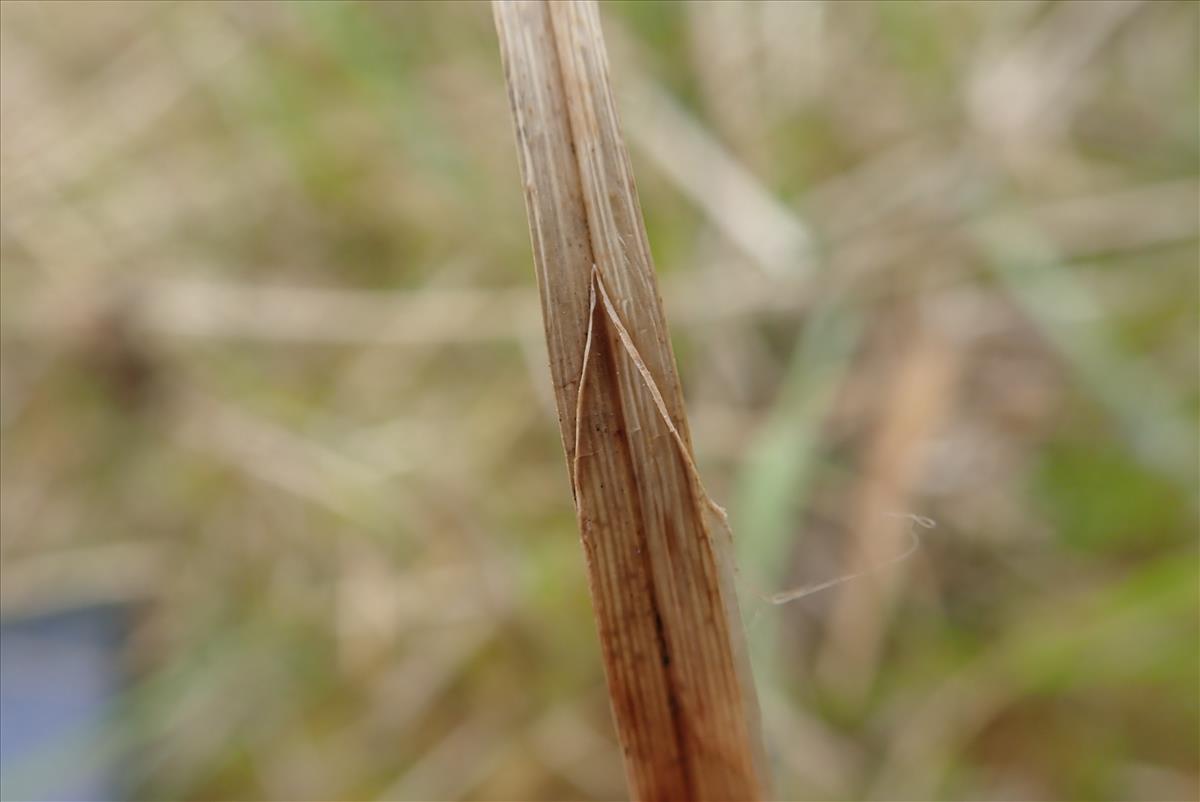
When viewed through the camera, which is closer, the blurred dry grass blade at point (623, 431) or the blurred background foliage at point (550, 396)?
the blurred dry grass blade at point (623, 431)

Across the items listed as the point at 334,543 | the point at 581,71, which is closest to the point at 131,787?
the point at 334,543

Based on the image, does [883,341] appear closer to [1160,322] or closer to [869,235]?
[869,235]

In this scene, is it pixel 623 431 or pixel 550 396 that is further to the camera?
pixel 550 396

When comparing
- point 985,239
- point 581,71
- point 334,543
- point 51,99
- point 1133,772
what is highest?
point 51,99

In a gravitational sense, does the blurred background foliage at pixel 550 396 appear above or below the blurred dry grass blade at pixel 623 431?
above
